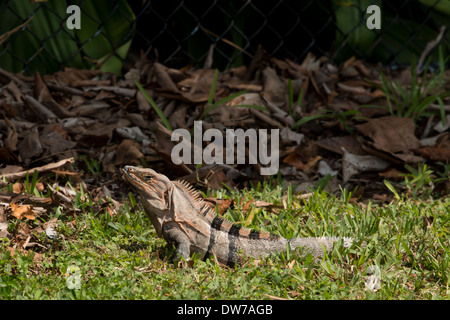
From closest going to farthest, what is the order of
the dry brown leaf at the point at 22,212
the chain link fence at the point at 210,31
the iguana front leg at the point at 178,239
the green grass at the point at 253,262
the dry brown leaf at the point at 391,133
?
the green grass at the point at 253,262 → the iguana front leg at the point at 178,239 → the dry brown leaf at the point at 22,212 → the dry brown leaf at the point at 391,133 → the chain link fence at the point at 210,31

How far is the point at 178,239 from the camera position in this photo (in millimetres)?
3205

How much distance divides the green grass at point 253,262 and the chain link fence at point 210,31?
227cm

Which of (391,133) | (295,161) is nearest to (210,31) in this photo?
(295,161)

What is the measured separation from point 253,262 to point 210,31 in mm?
3678

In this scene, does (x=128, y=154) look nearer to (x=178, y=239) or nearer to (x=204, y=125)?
(x=204, y=125)

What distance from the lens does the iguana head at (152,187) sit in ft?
10.6

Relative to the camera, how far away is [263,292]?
9.42 ft

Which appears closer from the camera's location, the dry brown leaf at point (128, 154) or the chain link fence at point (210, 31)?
the dry brown leaf at point (128, 154)

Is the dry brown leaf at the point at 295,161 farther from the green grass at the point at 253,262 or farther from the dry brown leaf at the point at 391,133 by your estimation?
the green grass at the point at 253,262

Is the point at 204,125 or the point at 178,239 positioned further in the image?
the point at 204,125

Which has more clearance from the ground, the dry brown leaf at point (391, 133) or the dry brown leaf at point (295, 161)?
the dry brown leaf at point (391, 133)

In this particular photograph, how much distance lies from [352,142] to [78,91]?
2.50 metres

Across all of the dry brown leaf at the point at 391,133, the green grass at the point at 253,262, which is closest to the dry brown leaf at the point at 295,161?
the dry brown leaf at the point at 391,133
